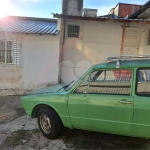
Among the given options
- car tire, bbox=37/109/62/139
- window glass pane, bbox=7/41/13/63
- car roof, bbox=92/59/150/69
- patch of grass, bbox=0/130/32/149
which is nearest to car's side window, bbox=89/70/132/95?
car roof, bbox=92/59/150/69

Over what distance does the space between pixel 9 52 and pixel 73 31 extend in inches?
131

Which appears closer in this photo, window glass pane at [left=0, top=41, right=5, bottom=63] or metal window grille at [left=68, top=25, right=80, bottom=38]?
window glass pane at [left=0, top=41, right=5, bottom=63]

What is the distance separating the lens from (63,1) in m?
11.2

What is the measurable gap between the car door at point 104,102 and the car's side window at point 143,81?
0.50 feet

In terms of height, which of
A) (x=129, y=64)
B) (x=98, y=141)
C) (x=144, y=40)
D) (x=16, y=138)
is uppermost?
(x=144, y=40)

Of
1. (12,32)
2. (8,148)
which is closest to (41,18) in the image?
(12,32)

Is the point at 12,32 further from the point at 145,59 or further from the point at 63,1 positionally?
the point at 145,59

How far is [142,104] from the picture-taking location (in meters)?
3.00

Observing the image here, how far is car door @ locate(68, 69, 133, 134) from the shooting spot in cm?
314

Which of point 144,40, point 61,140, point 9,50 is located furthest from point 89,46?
point 61,140

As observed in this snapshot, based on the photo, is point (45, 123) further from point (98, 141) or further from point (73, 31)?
point (73, 31)

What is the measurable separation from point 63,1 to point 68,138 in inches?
379

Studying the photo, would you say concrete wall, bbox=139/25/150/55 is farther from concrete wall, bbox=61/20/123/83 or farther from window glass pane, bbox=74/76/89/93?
window glass pane, bbox=74/76/89/93

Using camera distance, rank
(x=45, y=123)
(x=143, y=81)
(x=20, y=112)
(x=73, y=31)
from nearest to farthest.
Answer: (x=143, y=81)
(x=45, y=123)
(x=20, y=112)
(x=73, y=31)
